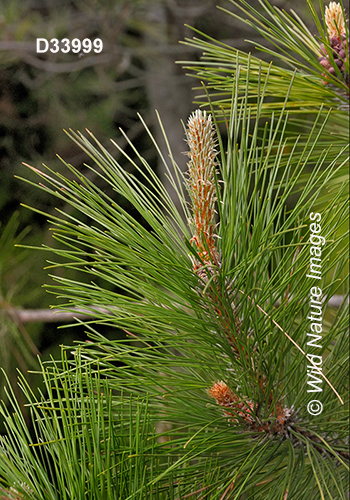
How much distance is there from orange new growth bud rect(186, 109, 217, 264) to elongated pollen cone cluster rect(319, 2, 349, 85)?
10cm

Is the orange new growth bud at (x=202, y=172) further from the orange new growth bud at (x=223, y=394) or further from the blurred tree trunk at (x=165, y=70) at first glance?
the blurred tree trunk at (x=165, y=70)

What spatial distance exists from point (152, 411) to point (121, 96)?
0.61m

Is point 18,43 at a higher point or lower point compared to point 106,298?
higher

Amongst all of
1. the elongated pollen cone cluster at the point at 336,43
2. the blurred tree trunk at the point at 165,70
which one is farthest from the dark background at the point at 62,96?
the elongated pollen cone cluster at the point at 336,43

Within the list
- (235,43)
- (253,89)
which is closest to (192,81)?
(235,43)

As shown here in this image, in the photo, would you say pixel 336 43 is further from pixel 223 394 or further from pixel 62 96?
pixel 62 96

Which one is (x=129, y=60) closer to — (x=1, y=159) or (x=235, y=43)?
(x=235, y=43)

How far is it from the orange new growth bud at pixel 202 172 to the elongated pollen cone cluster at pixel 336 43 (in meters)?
0.10

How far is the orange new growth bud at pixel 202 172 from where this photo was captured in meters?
0.16

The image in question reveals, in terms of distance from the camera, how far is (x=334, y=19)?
0.23 meters

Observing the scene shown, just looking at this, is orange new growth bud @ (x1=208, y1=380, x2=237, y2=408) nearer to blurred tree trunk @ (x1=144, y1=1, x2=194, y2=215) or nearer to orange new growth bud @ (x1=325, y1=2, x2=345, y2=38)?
orange new growth bud @ (x1=325, y1=2, x2=345, y2=38)

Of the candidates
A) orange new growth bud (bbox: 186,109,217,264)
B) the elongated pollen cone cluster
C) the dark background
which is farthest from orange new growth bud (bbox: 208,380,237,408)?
the dark background

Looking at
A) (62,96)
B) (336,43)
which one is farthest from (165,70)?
(336,43)

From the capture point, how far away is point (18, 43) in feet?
Result: 1.82
